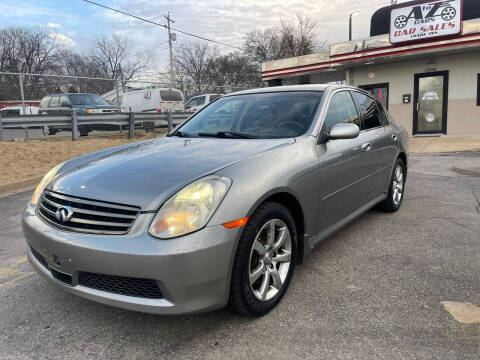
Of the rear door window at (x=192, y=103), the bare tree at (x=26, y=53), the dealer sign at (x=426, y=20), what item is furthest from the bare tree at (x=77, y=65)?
the dealer sign at (x=426, y=20)

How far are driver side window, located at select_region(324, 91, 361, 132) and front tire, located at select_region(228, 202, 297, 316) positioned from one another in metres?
1.13

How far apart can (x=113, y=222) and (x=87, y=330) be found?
79cm

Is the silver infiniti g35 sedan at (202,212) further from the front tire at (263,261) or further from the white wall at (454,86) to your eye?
the white wall at (454,86)

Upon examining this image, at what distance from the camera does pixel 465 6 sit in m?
15.3

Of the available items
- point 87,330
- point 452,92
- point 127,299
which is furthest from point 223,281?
point 452,92

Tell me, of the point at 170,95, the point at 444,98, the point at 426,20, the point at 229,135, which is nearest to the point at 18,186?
the point at 229,135

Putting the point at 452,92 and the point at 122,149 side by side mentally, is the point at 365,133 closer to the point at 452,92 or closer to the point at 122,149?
the point at 122,149

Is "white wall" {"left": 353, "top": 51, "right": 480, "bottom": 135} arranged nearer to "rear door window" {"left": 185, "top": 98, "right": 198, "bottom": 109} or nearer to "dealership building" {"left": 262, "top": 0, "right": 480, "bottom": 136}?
"dealership building" {"left": 262, "top": 0, "right": 480, "bottom": 136}

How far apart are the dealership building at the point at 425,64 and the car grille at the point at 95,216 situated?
13503mm

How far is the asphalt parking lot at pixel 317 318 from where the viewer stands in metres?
2.26

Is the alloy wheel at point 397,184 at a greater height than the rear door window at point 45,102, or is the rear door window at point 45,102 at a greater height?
the rear door window at point 45,102

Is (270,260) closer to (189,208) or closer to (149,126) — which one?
(189,208)

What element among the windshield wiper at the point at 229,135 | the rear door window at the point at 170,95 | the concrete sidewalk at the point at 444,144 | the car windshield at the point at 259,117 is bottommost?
the concrete sidewalk at the point at 444,144

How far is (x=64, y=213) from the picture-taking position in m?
2.39
